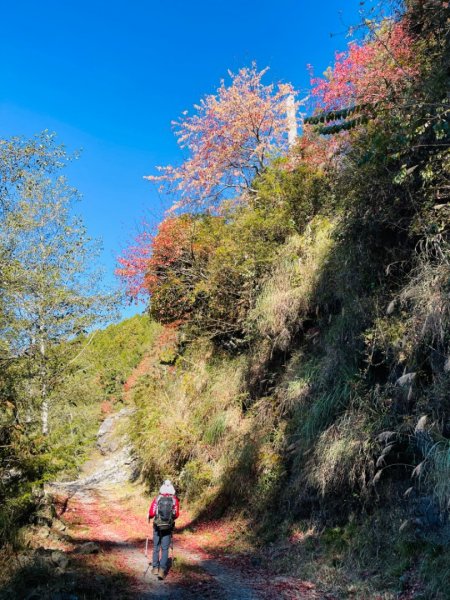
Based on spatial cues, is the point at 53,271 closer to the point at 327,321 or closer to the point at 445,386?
the point at 327,321

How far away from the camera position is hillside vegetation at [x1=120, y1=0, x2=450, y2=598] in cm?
651

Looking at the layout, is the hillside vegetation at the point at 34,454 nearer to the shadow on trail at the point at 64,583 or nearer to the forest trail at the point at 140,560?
the shadow on trail at the point at 64,583

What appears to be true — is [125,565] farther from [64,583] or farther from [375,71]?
[375,71]

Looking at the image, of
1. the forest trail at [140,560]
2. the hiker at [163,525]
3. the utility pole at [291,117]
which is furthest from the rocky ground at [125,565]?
the utility pole at [291,117]

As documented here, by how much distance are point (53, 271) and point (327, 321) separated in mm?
6557

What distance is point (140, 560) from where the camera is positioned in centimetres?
898

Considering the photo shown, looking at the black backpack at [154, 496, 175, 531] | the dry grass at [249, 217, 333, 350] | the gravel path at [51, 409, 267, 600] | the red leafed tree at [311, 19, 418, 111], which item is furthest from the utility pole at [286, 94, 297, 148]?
the gravel path at [51, 409, 267, 600]

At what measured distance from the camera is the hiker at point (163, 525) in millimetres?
7730

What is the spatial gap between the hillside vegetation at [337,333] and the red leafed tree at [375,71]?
0.26ft

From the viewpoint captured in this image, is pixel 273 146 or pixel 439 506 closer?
pixel 439 506

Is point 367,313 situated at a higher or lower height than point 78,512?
higher

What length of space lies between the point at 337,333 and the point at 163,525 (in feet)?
15.5

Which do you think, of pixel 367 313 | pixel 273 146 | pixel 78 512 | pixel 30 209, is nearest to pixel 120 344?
pixel 78 512

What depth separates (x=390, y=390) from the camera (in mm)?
7258
